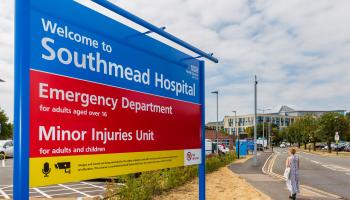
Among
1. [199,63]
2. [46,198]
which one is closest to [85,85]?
[199,63]

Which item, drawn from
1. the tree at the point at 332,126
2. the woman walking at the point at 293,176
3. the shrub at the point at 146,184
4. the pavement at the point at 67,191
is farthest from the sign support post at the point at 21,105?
the tree at the point at 332,126

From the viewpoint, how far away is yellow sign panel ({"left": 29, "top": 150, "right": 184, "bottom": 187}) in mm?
3375

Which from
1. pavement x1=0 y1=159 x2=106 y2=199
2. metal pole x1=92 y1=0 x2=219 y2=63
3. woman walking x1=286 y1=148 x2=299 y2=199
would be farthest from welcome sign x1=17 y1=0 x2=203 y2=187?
woman walking x1=286 y1=148 x2=299 y2=199

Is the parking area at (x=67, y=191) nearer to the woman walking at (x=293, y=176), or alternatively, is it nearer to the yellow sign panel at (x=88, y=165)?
the woman walking at (x=293, y=176)

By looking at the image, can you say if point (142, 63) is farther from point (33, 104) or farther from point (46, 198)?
point (46, 198)

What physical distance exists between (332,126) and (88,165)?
68.7m

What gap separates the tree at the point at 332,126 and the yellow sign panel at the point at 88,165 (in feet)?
219

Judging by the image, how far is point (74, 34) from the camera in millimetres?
3900

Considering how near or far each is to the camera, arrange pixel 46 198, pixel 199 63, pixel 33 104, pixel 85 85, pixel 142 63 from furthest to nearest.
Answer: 1. pixel 46 198
2. pixel 199 63
3. pixel 142 63
4. pixel 85 85
5. pixel 33 104

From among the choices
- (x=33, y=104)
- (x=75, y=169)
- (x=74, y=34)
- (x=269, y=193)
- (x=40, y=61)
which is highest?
(x=74, y=34)

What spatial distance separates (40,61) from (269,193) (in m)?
11.9

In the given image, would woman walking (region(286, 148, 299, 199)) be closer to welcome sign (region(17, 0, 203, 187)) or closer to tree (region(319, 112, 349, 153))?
welcome sign (region(17, 0, 203, 187))

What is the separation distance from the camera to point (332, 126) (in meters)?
66.9

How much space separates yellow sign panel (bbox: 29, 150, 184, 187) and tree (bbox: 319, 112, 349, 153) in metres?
66.6
